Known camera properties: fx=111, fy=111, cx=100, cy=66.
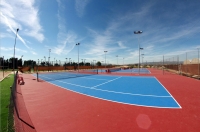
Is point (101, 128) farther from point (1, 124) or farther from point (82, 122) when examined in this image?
point (1, 124)

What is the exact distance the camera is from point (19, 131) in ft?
12.9

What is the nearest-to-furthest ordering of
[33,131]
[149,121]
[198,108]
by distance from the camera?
[33,131] < [149,121] < [198,108]

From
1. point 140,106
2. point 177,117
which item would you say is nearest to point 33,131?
point 140,106

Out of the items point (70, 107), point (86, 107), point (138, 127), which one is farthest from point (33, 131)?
point (138, 127)

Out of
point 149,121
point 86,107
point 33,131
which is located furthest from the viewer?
point 86,107

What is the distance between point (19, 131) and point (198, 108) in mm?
8505

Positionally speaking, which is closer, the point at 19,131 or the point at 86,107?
the point at 19,131

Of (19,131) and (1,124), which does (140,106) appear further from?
(1,124)

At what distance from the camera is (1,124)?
4473mm

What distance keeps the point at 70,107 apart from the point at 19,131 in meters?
2.81

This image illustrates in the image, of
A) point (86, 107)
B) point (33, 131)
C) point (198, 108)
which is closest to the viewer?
point (33, 131)

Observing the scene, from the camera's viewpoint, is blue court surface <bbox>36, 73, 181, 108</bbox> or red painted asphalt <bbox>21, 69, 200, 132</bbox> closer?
red painted asphalt <bbox>21, 69, 200, 132</bbox>

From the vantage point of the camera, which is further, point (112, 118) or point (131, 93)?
point (131, 93)

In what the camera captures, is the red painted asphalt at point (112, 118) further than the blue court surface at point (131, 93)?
No
